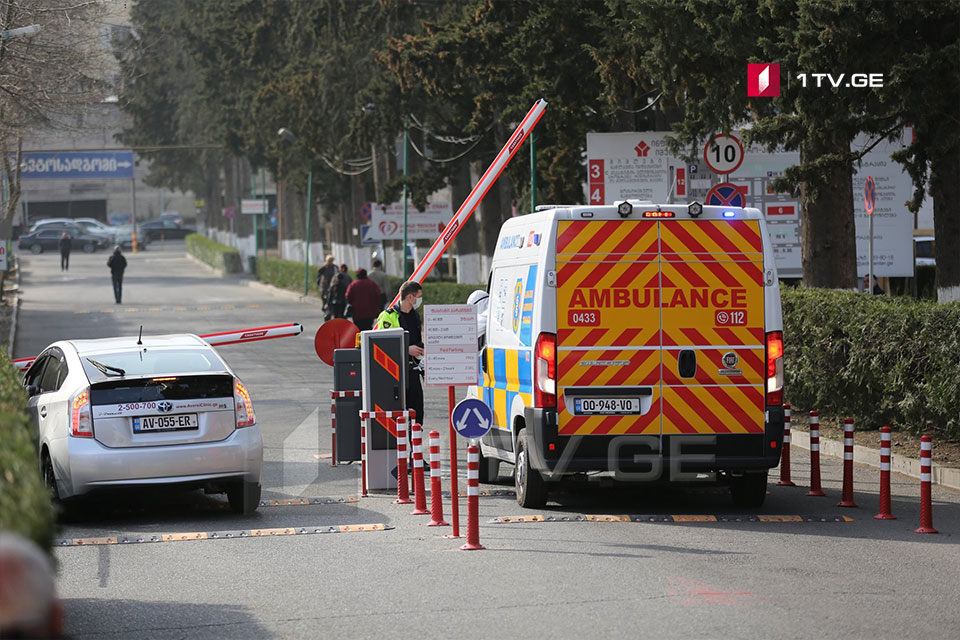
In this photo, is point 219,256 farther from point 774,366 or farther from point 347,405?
point 774,366

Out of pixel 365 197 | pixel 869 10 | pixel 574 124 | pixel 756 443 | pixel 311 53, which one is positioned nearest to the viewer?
pixel 756 443

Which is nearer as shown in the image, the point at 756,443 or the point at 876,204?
the point at 756,443

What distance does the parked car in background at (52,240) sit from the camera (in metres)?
88.0

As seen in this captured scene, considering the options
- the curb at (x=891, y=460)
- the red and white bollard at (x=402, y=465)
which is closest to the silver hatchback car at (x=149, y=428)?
the red and white bollard at (x=402, y=465)

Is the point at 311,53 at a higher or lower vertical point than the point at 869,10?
higher

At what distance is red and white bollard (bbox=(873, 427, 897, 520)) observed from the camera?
11120 millimetres

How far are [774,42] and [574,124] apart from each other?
12.2m

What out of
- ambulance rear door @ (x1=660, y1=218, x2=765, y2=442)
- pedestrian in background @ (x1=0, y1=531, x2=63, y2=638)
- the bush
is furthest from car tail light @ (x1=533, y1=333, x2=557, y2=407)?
the bush

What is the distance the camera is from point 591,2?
28000 mm

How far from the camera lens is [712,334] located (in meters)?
11.7

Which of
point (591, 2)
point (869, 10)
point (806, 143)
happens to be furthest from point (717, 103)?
point (591, 2)

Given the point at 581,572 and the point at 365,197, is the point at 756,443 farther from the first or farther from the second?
the point at 365,197

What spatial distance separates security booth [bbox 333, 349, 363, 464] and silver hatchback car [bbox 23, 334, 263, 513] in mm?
2503

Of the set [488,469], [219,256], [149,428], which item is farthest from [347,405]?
[219,256]
